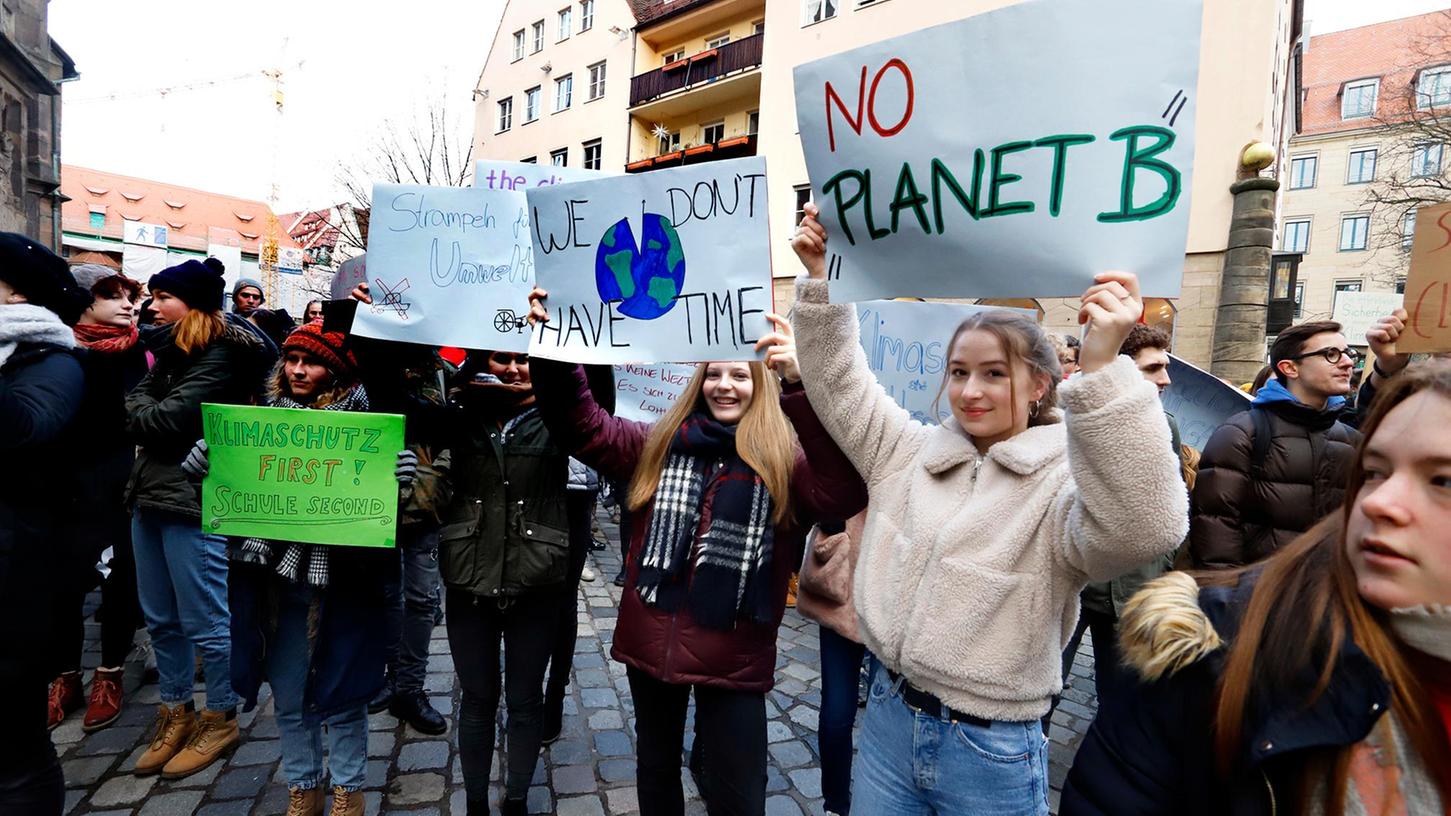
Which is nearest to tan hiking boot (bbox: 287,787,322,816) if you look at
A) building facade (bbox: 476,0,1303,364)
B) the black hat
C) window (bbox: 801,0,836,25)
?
the black hat

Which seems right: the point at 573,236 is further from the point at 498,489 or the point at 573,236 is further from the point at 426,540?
the point at 426,540

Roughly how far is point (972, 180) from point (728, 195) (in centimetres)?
67

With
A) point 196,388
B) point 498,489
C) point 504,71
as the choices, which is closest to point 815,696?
point 498,489

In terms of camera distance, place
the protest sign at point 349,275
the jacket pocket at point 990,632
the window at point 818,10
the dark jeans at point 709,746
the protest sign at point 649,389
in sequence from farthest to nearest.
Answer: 1. the window at point 818,10
2. the protest sign at point 649,389
3. the protest sign at point 349,275
4. the dark jeans at point 709,746
5. the jacket pocket at point 990,632

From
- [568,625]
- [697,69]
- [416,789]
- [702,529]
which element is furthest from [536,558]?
[697,69]

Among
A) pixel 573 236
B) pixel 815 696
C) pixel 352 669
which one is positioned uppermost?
pixel 573 236

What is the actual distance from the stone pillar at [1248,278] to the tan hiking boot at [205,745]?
40.9 feet

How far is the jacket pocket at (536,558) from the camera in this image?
248cm

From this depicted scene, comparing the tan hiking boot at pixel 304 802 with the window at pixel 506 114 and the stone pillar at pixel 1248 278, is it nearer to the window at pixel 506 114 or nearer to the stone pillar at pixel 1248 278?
the stone pillar at pixel 1248 278

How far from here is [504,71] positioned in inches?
1151

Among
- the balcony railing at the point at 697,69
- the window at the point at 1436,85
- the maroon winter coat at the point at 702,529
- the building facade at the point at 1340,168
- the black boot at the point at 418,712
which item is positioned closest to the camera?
the maroon winter coat at the point at 702,529

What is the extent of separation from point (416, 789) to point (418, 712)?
0.52m

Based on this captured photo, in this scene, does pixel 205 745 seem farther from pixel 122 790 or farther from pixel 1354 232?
pixel 1354 232

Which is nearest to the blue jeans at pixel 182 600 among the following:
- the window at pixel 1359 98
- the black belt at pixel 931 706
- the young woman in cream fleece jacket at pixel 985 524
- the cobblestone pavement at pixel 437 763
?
the cobblestone pavement at pixel 437 763
